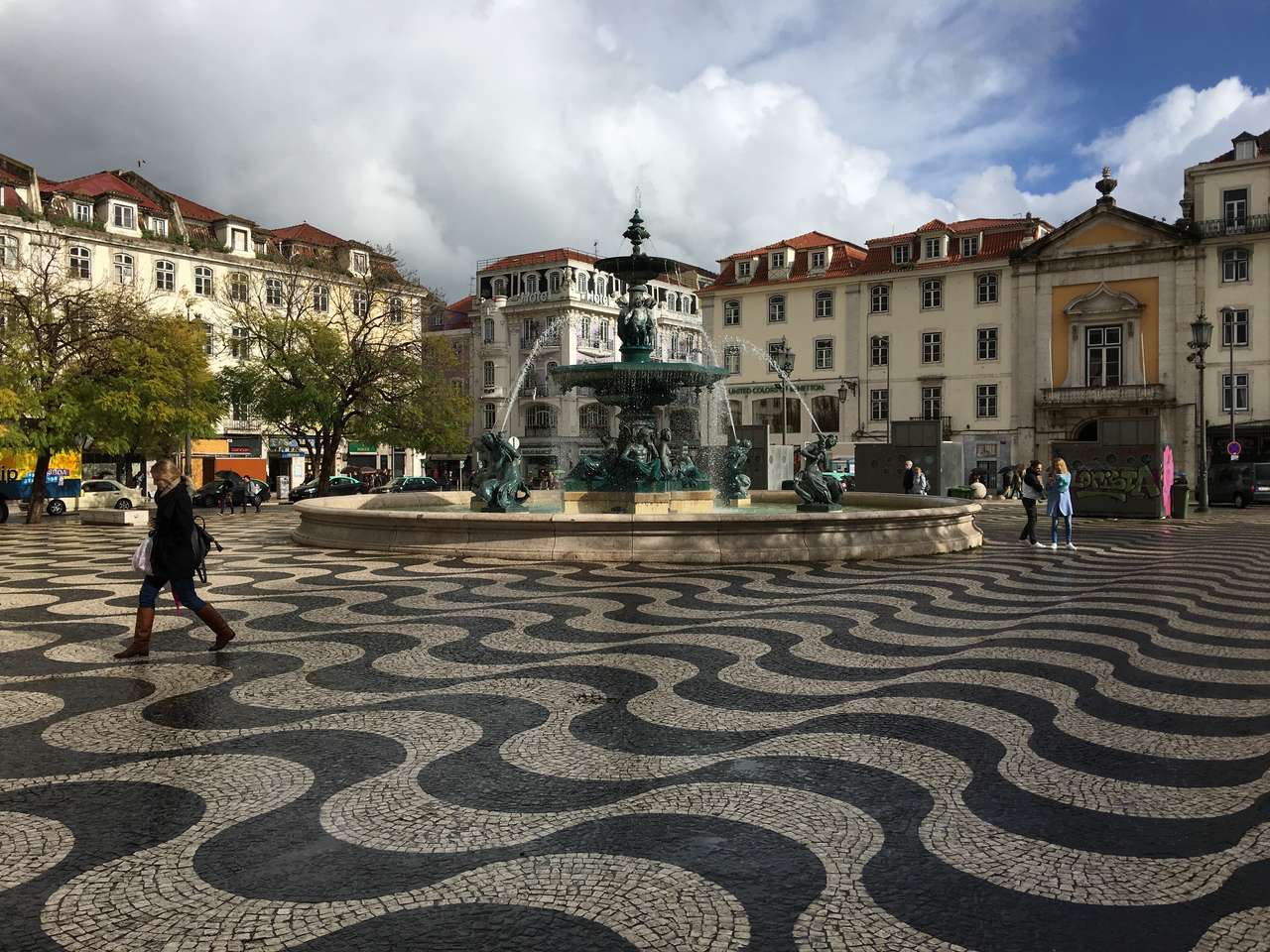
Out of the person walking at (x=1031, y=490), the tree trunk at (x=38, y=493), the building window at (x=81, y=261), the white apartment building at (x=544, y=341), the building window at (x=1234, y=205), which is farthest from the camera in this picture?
the white apartment building at (x=544, y=341)

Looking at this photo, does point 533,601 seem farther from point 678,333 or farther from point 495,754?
point 678,333

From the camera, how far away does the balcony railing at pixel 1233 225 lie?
39188 millimetres

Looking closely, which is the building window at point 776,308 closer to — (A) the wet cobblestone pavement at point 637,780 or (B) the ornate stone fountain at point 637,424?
(B) the ornate stone fountain at point 637,424

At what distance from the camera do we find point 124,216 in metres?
44.2

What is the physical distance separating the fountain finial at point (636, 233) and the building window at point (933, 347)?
31283 millimetres

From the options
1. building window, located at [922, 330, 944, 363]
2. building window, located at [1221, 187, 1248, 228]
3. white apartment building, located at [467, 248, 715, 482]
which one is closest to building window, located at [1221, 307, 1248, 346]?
building window, located at [1221, 187, 1248, 228]

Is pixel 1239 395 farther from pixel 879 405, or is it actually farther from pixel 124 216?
pixel 124 216

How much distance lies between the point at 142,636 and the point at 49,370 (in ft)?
64.3

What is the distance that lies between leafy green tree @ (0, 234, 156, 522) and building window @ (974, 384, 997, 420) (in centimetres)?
3501

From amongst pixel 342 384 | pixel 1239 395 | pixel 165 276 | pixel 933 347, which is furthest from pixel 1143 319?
pixel 165 276

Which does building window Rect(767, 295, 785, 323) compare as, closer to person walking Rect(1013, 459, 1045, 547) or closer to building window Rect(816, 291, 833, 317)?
building window Rect(816, 291, 833, 317)

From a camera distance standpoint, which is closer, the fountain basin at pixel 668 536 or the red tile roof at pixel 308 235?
the fountain basin at pixel 668 536

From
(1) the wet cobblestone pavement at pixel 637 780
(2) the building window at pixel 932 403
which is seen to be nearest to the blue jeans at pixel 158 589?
(1) the wet cobblestone pavement at pixel 637 780

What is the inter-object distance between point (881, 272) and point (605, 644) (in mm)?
43341
